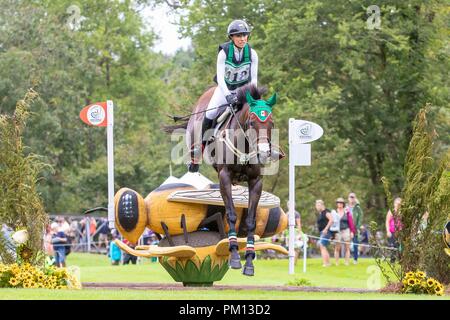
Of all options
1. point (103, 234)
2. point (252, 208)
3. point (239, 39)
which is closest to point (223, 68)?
point (239, 39)

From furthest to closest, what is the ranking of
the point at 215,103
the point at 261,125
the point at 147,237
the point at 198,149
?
the point at 147,237, the point at 198,149, the point at 215,103, the point at 261,125

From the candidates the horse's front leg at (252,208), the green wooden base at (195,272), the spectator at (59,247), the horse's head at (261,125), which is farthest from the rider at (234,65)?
the spectator at (59,247)

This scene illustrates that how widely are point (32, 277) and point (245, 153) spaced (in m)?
3.61

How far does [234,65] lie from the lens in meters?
16.7

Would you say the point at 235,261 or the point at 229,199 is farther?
the point at 229,199

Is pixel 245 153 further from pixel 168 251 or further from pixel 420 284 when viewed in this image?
pixel 420 284

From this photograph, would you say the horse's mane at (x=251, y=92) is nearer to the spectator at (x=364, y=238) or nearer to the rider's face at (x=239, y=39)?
the rider's face at (x=239, y=39)

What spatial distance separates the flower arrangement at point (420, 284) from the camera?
1552 centimetres

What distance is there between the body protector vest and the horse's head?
4.08 feet

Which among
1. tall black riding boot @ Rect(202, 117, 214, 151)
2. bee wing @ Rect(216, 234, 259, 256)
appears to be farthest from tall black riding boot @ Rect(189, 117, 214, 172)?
bee wing @ Rect(216, 234, 259, 256)

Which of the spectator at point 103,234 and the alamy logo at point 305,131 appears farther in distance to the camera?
the spectator at point 103,234

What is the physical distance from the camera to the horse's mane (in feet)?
51.3

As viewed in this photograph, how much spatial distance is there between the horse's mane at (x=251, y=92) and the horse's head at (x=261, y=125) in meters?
0.09
